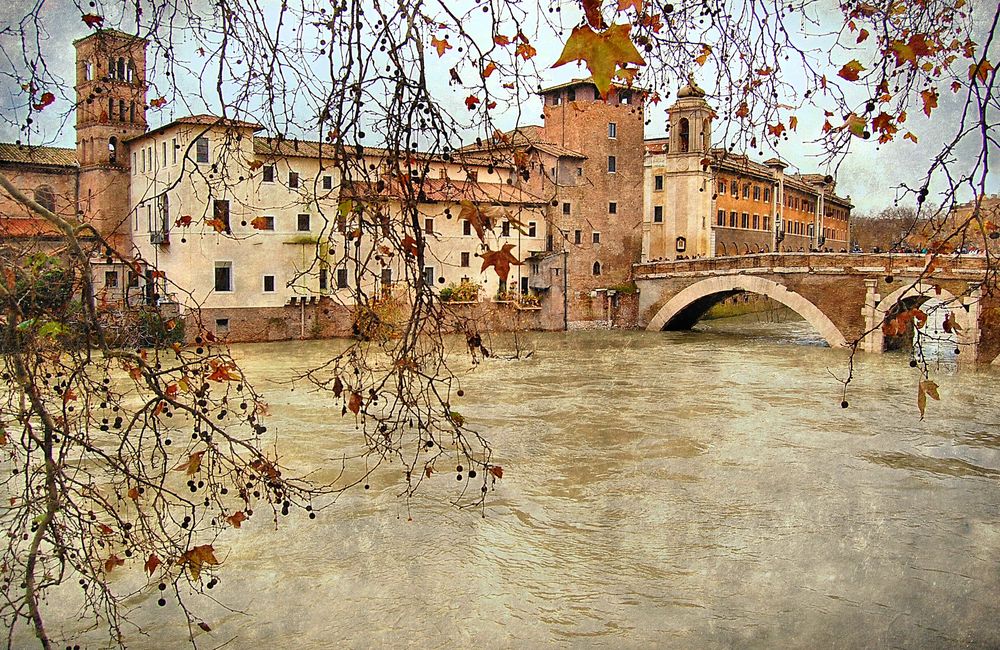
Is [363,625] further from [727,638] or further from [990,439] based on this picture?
[990,439]

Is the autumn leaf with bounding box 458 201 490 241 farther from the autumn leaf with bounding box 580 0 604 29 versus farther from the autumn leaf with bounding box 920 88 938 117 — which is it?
the autumn leaf with bounding box 920 88 938 117

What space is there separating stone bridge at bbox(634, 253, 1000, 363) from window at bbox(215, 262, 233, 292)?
1392 cm

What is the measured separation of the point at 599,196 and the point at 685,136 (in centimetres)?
641

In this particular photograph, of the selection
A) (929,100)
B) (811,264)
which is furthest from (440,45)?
(811,264)

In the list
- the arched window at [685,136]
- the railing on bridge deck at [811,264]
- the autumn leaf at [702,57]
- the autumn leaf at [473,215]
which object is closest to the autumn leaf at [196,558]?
the autumn leaf at [473,215]

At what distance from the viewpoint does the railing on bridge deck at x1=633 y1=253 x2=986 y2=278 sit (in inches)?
843

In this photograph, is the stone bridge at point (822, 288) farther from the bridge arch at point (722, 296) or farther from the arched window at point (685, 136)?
the arched window at point (685, 136)

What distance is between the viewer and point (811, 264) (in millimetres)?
25297

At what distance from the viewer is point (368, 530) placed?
29.6 ft

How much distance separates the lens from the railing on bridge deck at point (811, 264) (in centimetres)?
2141

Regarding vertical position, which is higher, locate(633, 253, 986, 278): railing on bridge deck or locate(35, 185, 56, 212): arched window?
locate(633, 253, 986, 278): railing on bridge deck

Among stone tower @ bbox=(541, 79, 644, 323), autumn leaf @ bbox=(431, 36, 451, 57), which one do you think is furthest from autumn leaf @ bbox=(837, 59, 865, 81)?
stone tower @ bbox=(541, 79, 644, 323)

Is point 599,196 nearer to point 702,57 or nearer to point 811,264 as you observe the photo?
point 811,264

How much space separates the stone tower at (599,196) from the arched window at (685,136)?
123 inches
